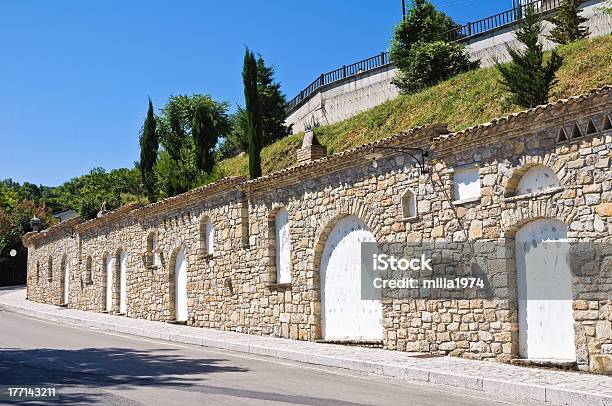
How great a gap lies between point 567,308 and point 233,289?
35.6ft

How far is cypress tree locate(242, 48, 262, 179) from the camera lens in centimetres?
2427

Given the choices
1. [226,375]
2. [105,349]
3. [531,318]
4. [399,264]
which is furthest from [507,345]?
[105,349]

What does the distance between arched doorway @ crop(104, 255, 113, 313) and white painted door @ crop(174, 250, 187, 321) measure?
22.6 feet

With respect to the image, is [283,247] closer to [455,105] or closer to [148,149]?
[455,105]

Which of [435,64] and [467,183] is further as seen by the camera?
[435,64]

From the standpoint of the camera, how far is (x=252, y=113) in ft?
86.8

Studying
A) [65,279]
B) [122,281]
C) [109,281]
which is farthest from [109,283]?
[65,279]

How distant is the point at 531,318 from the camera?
1171 centimetres

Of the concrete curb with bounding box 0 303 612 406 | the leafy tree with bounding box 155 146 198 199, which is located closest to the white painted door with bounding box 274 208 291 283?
the concrete curb with bounding box 0 303 612 406

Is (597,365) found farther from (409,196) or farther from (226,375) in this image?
(226,375)

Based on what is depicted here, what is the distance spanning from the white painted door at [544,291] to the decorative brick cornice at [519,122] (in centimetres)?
170

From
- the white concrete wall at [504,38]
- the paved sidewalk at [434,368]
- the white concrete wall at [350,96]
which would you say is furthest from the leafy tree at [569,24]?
the paved sidewalk at [434,368]

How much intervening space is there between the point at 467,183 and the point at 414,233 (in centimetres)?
169

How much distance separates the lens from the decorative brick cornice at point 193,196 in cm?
1980
